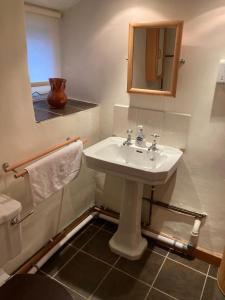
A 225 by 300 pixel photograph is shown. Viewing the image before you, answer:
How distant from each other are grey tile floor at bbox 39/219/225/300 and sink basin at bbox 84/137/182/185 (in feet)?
2.39

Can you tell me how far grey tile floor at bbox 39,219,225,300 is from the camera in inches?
64.1

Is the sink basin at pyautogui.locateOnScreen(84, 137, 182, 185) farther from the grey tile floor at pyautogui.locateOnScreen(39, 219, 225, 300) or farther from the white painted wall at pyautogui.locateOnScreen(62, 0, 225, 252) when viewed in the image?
the grey tile floor at pyautogui.locateOnScreen(39, 219, 225, 300)

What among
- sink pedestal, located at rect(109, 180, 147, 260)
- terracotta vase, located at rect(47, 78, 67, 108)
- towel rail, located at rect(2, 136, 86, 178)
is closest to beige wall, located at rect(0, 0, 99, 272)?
towel rail, located at rect(2, 136, 86, 178)

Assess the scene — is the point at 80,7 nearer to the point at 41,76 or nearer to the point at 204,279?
the point at 41,76

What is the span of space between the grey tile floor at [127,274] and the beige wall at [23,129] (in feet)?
0.80

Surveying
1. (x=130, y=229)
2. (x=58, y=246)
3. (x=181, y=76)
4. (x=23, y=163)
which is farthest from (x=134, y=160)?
(x=58, y=246)

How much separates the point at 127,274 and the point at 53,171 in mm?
885

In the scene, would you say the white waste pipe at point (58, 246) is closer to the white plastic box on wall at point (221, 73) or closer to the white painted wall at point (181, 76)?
the white painted wall at point (181, 76)

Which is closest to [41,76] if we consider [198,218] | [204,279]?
[198,218]

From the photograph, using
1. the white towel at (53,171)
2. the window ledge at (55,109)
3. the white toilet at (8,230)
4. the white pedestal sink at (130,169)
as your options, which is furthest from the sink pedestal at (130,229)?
the white toilet at (8,230)

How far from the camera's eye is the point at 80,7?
73.9 inches

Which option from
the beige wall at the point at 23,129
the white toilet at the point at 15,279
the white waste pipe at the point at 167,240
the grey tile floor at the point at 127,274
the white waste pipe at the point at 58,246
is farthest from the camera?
the white waste pipe at the point at 167,240

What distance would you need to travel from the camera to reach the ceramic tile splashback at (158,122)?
1.73 m

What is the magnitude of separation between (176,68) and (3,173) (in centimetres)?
120
